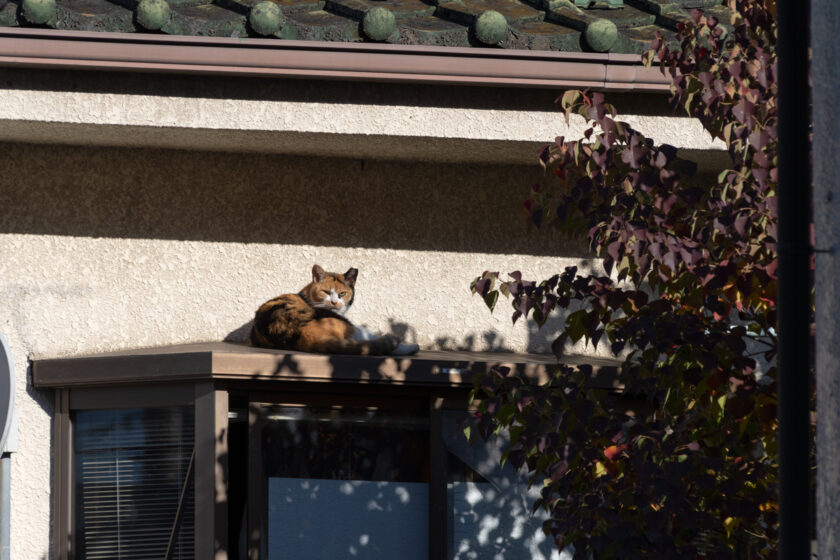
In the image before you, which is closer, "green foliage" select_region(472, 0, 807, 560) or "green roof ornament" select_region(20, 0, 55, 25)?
"green foliage" select_region(472, 0, 807, 560)

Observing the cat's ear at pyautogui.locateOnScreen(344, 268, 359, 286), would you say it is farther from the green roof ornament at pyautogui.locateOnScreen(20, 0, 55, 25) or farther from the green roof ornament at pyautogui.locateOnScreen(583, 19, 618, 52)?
the green roof ornament at pyautogui.locateOnScreen(20, 0, 55, 25)

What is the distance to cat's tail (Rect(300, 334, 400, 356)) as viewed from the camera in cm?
529

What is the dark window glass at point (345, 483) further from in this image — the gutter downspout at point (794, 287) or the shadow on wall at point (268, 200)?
the gutter downspout at point (794, 287)

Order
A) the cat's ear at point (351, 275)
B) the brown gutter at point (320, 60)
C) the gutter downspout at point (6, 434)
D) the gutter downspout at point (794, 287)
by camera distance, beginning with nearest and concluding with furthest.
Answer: the gutter downspout at point (794, 287) < the gutter downspout at point (6, 434) < the brown gutter at point (320, 60) < the cat's ear at point (351, 275)

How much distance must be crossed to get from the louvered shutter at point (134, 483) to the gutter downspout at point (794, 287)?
3795mm

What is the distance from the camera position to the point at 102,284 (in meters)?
5.80

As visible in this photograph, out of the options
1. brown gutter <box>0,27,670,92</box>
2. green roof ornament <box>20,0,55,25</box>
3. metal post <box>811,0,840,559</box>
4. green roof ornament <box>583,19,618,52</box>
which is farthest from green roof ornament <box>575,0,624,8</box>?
metal post <box>811,0,840,559</box>

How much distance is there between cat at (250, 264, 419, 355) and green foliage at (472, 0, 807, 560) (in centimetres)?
163

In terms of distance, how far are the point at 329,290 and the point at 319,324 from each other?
9.6 inches

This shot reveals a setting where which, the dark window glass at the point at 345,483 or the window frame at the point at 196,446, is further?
the dark window glass at the point at 345,483

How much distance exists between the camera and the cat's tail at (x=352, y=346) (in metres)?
5.29

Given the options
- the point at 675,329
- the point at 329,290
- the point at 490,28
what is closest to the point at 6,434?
the point at 329,290

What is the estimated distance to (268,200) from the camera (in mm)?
5941

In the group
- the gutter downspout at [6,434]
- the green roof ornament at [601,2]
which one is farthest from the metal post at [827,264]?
the green roof ornament at [601,2]
